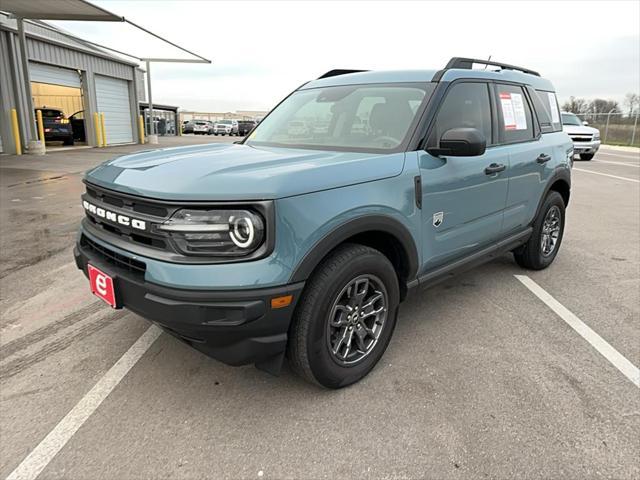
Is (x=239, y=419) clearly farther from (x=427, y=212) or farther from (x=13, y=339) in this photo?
(x=13, y=339)

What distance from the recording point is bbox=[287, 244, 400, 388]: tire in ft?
7.80

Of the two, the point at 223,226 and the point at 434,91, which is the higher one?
the point at 434,91

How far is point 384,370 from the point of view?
9.66ft

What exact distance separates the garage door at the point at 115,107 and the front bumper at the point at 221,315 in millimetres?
22076

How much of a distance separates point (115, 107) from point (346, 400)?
23826 mm

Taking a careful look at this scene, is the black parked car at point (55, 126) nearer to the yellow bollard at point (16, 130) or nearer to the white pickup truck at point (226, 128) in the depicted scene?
the yellow bollard at point (16, 130)

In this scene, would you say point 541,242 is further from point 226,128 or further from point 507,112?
point 226,128

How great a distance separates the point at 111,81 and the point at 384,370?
23664 millimetres

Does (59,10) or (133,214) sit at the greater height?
(59,10)

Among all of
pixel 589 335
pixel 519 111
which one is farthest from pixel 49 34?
pixel 589 335

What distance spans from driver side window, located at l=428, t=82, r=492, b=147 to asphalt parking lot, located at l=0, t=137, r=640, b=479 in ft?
4.67

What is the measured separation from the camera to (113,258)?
2.51 meters

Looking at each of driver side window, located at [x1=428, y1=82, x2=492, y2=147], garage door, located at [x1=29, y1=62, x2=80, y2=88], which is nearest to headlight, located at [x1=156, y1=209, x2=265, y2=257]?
driver side window, located at [x1=428, y1=82, x2=492, y2=147]

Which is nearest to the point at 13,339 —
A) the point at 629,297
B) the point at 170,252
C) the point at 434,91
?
the point at 170,252
